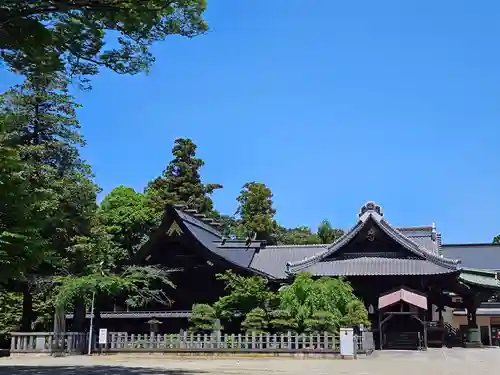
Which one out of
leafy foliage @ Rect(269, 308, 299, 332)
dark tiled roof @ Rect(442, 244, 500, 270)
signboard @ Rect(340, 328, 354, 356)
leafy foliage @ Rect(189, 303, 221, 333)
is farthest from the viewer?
dark tiled roof @ Rect(442, 244, 500, 270)

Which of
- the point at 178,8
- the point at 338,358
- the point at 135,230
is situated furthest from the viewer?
the point at 135,230

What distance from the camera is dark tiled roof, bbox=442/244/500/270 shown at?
149ft

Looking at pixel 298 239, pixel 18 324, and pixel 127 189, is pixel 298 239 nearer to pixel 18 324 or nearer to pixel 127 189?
pixel 127 189

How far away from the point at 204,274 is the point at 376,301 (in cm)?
965

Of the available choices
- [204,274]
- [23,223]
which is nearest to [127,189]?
[204,274]

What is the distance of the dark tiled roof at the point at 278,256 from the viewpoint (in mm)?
35438

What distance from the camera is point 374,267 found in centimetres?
3081

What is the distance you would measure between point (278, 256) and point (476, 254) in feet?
62.2

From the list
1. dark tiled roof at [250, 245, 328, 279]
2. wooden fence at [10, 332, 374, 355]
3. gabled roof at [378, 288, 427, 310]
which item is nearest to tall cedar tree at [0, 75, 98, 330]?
wooden fence at [10, 332, 374, 355]

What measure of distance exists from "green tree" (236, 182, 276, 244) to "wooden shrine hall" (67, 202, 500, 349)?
18996 mm

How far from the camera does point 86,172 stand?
2834 cm

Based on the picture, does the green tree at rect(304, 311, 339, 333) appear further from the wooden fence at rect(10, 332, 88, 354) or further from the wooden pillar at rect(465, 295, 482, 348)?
the wooden pillar at rect(465, 295, 482, 348)

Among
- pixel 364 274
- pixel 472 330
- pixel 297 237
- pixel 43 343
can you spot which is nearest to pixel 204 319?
pixel 43 343

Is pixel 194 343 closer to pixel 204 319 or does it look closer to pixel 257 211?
pixel 204 319
